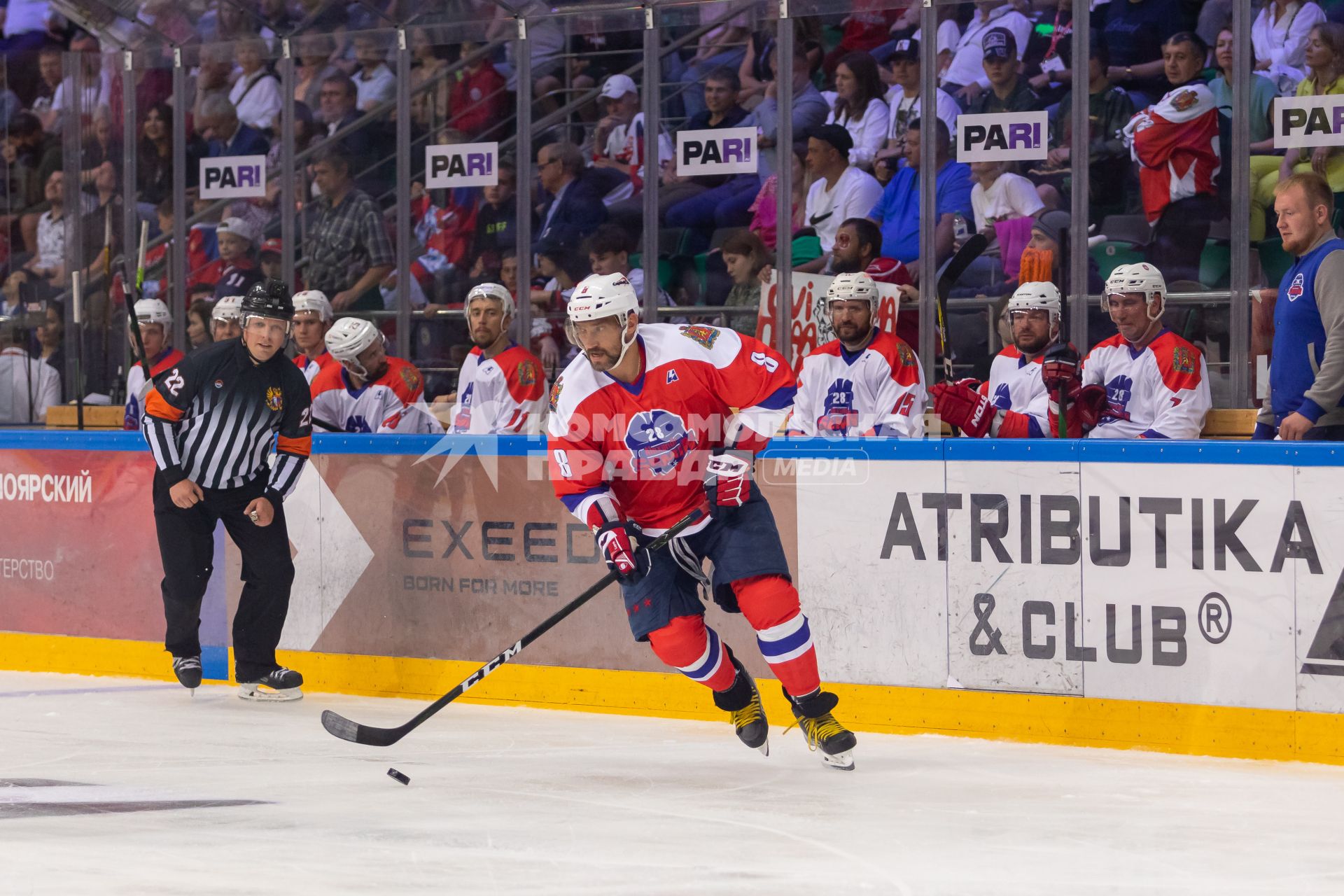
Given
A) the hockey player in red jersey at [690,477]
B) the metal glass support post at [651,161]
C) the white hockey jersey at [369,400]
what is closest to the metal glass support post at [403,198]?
the metal glass support post at [651,161]

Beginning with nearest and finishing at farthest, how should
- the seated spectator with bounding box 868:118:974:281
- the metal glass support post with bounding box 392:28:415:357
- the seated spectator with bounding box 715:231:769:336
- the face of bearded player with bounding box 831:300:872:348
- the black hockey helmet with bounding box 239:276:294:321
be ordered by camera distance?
the black hockey helmet with bounding box 239:276:294:321, the face of bearded player with bounding box 831:300:872:348, the seated spectator with bounding box 868:118:974:281, the seated spectator with bounding box 715:231:769:336, the metal glass support post with bounding box 392:28:415:357

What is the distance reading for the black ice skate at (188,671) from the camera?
5.77 m

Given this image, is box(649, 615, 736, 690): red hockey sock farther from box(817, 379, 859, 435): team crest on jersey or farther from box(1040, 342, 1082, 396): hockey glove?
box(817, 379, 859, 435): team crest on jersey

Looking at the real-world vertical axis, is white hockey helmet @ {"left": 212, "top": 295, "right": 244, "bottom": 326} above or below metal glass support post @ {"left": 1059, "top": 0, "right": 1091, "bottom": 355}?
below

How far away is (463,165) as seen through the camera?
8.64m

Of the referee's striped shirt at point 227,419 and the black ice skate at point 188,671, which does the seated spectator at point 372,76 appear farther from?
the black ice skate at point 188,671

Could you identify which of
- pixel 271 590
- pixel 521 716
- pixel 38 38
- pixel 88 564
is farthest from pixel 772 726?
Answer: pixel 38 38

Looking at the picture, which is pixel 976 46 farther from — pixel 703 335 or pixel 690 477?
pixel 690 477

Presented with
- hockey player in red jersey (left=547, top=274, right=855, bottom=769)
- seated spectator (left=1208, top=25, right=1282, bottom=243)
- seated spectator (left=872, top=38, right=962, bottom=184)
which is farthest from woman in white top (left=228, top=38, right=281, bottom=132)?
hockey player in red jersey (left=547, top=274, right=855, bottom=769)

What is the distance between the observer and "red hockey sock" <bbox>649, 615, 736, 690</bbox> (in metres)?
4.42

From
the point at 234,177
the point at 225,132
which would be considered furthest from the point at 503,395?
the point at 225,132

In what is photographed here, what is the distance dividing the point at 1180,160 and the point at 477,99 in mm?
3576

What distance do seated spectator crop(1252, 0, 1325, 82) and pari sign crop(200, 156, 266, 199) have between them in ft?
17.2

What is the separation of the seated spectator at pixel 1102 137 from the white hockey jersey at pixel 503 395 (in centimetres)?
255
